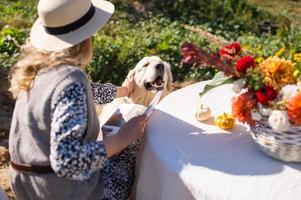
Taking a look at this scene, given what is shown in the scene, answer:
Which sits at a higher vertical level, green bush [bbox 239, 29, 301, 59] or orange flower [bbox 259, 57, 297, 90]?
orange flower [bbox 259, 57, 297, 90]

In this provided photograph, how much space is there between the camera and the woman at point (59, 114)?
2.37 metres

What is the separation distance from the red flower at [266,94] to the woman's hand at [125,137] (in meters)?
0.69

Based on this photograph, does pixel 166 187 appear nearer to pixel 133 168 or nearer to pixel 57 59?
pixel 133 168

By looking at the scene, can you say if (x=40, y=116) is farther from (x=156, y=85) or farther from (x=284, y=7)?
(x=284, y=7)

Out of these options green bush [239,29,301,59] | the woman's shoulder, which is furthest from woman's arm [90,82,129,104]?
green bush [239,29,301,59]

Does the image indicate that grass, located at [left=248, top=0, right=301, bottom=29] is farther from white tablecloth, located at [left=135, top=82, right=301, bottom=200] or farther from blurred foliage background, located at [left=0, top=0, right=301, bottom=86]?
white tablecloth, located at [left=135, top=82, right=301, bottom=200]

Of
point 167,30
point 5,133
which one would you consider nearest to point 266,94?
point 5,133

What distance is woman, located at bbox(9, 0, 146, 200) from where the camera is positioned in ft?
7.76

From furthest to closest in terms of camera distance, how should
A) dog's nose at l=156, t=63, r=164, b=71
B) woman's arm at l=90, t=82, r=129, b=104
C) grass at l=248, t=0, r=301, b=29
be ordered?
grass at l=248, t=0, r=301, b=29 → dog's nose at l=156, t=63, r=164, b=71 → woman's arm at l=90, t=82, r=129, b=104

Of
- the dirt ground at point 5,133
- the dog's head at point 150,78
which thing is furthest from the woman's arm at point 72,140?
the dirt ground at point 5,133

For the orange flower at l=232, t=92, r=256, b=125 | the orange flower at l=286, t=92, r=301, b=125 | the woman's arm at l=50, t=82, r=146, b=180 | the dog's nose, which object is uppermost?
the orange flower at l=286, t=92, r=301, b=125

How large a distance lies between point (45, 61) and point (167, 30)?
504cm

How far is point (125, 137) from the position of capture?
9.09 feet

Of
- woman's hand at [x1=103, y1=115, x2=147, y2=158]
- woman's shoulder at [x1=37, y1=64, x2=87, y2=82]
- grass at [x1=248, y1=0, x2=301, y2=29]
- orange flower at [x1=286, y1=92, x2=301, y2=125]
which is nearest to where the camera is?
orange flower at [x1=286, y1=92, x2=301, y2=125]
